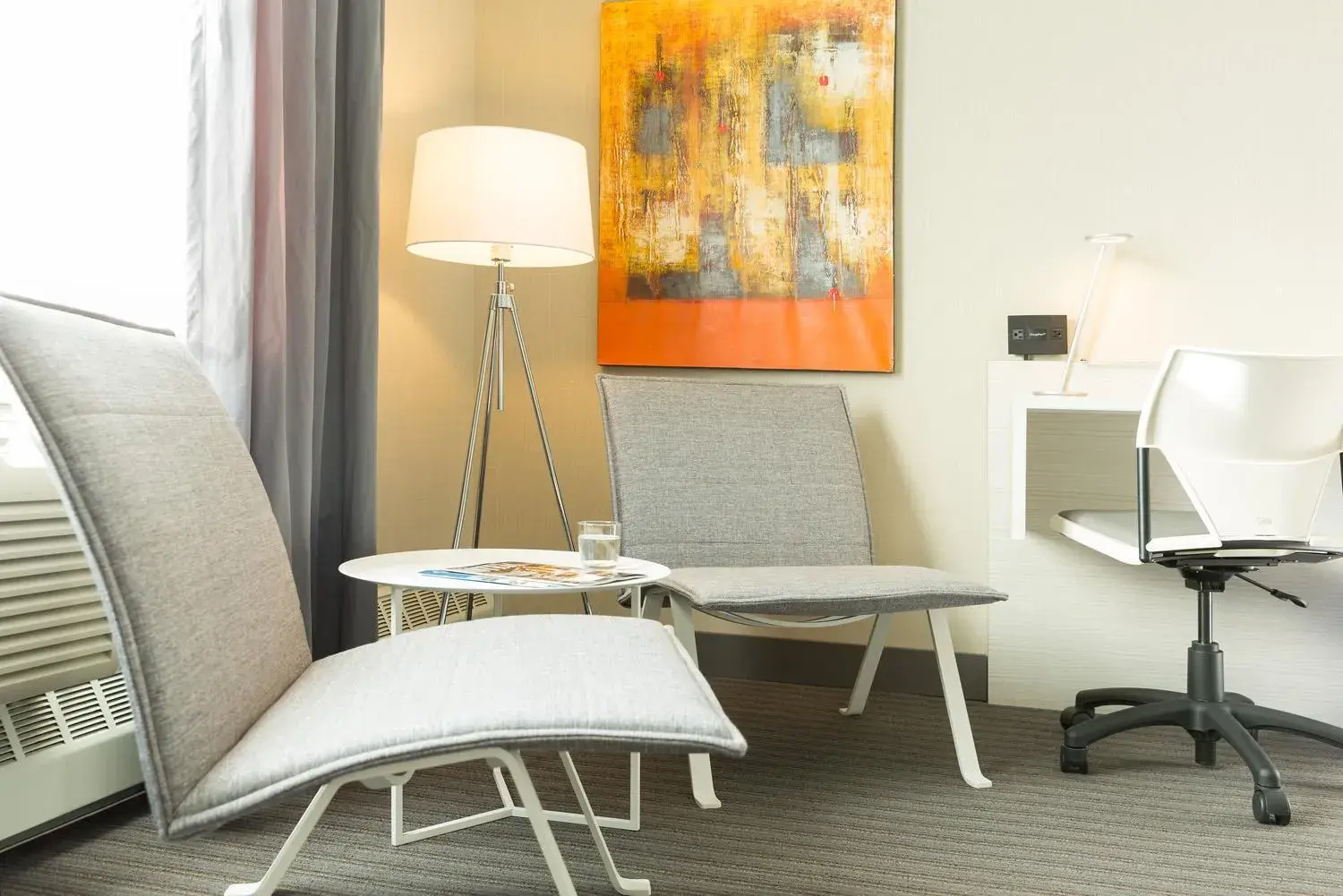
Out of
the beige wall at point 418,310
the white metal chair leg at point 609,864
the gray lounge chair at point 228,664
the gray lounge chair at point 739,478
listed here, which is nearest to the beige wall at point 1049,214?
the beige wall at point 418,310

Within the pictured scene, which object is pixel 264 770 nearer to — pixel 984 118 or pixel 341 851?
pixel 341 851

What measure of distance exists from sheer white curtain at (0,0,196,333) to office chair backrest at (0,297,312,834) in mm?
609

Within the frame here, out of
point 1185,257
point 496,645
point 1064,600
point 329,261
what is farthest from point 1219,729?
point 329,261

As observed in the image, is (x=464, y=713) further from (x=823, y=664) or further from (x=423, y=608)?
(x=823, y=664)

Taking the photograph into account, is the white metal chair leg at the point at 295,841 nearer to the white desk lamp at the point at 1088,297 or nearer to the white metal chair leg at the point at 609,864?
the white metal chair leg at the point at 609,864

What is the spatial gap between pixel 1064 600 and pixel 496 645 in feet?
6.02

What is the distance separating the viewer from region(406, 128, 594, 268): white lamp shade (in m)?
2.47

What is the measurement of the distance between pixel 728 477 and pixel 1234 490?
1131 mm

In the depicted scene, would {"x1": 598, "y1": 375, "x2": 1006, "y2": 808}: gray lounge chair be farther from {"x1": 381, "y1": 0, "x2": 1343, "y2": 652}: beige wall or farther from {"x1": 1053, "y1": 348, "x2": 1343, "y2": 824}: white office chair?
{"x1": 1053, "y1": 348, "x2": 1343, "y2": 824}: white office chair

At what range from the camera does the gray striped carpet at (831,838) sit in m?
1.71

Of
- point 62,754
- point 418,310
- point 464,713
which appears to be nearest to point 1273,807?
point 464,713

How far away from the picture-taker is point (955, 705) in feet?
7.36

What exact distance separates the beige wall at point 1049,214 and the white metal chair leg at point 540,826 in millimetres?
1792

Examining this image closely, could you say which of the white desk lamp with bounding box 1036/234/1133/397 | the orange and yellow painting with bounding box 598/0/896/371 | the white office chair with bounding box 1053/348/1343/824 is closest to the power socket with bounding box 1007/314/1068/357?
the white desk lamp with bounding box 1036/234/1133/397
